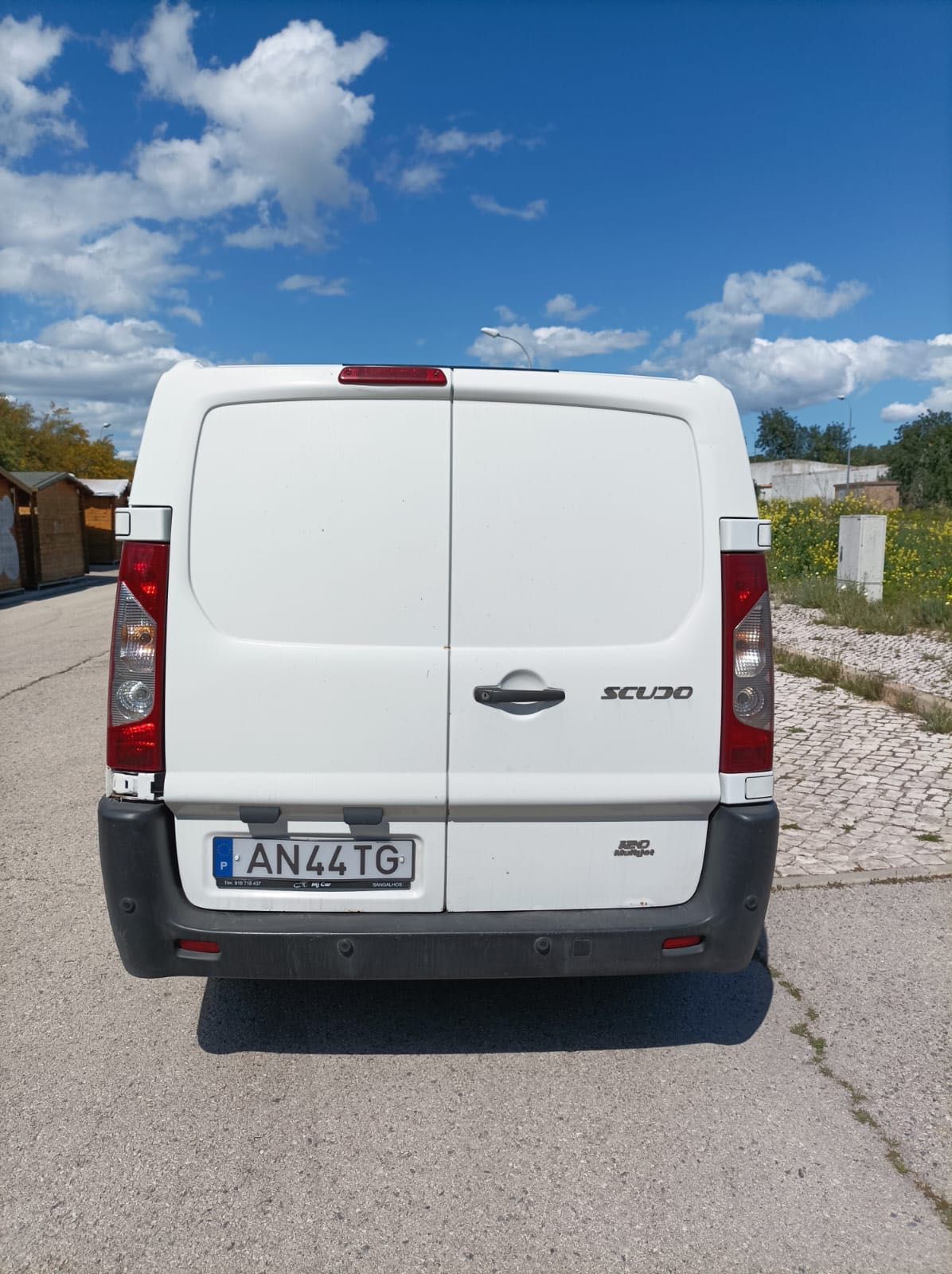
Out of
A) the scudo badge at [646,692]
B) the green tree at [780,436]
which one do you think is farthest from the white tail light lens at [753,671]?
the green tree at [780,436]

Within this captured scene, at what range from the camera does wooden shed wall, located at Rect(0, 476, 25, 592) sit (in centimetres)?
2489

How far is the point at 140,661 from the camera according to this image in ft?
8.97

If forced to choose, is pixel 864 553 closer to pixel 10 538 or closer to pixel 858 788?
pixel 858 788

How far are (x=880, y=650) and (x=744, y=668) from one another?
8971 millimetres

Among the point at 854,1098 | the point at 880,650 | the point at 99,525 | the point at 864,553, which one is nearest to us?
the point at 854,1098

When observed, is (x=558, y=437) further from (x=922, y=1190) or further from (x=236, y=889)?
(x=922, y=1190)

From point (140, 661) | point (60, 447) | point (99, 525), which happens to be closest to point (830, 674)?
point (140, 661)

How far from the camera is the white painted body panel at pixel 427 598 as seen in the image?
2705mm

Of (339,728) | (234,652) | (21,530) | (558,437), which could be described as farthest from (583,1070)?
(21,530)

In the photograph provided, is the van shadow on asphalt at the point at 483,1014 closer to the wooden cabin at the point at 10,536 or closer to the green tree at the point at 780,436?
the wooden cabin at the point at 10,536

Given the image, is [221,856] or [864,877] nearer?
[221,856]

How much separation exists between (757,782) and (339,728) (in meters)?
1.23

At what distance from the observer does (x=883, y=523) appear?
1363 centimetres

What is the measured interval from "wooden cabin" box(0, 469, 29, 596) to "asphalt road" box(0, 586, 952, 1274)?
913 inches
